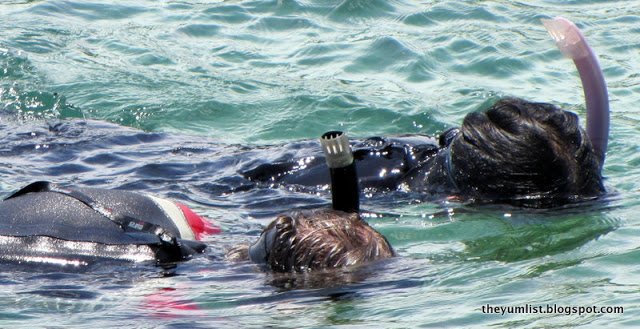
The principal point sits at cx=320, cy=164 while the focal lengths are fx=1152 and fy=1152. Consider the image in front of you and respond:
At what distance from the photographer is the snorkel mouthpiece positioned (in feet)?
12.9

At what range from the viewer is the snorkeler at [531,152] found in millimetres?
5453

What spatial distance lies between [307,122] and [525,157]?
289 cm

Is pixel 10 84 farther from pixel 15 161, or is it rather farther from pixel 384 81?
pixel 384 81

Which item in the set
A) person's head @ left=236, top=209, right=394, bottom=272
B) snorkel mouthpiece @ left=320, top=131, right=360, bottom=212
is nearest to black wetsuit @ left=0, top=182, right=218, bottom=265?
person's head @ left=236, top=209, right=394, bottom=272

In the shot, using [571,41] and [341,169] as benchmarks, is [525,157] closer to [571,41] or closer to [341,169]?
[571,41]

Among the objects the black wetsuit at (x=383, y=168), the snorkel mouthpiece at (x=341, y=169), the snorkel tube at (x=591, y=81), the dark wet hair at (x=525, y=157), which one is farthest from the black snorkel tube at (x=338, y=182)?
the snorkel tube at (x=591, y=81)

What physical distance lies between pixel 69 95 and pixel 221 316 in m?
4.79

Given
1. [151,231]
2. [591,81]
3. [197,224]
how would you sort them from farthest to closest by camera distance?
1. [591,81]
2. [197,224]
3. [151,231]

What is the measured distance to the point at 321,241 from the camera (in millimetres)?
4188

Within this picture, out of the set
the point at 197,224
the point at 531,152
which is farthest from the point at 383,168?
the point at 197,224

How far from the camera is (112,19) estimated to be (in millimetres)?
10594

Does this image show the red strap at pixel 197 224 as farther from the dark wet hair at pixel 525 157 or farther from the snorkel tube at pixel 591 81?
the snorkel tube at pixel 591 81

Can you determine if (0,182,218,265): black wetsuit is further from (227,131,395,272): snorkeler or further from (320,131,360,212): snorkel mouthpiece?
(320,131,360,212): snorkel mouthpiece

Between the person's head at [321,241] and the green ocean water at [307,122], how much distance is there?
0.26 feet
